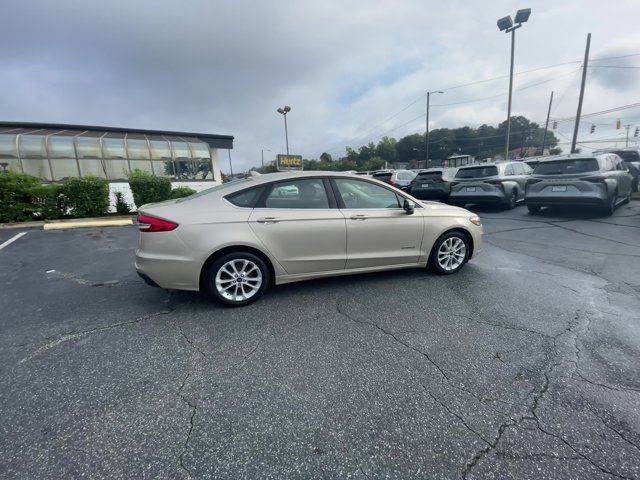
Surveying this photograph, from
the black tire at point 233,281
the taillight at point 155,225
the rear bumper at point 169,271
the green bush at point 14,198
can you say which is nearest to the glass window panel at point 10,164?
the green bush at point 14,198

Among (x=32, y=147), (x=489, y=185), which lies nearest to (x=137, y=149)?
(x=32, y=147)

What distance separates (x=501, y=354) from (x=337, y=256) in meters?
1.93

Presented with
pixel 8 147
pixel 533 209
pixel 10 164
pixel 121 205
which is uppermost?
pixel 8 147

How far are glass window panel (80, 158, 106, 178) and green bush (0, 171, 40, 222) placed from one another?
6.79 metres

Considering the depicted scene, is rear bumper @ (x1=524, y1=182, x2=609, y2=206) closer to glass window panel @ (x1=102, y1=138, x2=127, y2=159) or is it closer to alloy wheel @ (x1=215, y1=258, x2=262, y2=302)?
alloy wheel @ (x1=215, y1=258, x2=262, y2=302)

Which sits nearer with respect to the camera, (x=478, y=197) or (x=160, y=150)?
(x=478, y=197)

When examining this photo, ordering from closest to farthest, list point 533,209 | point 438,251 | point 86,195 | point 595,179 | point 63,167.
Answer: point 438,251 → point 595,179 → point 533,209 → point 86,195 → point 63,167

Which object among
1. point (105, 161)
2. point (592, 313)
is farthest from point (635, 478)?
point (105, 161)

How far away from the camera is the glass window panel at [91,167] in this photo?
50.0ft

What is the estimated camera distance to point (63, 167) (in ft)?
48.9

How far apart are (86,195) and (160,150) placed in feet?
28.8

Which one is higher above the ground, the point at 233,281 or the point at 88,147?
the point at 88,147

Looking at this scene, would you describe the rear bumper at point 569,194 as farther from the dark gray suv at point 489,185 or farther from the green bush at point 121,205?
the green bush at point 121,205

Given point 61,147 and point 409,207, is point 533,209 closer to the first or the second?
point 409,207
